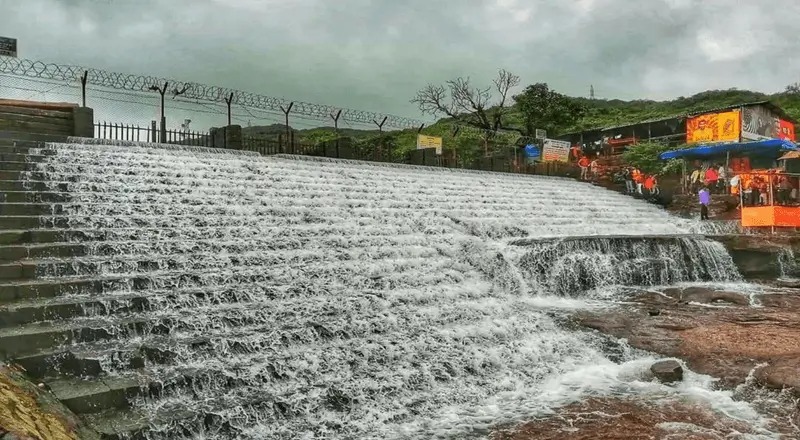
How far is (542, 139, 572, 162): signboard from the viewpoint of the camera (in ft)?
84.5

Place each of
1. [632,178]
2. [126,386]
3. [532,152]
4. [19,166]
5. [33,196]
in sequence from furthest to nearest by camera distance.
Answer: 1. [532,152]
2. [632,178]
3. [19,166]
4. [33,196]
5. [126,386]

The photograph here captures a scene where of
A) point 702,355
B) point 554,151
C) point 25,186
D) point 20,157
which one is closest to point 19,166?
point 20,157

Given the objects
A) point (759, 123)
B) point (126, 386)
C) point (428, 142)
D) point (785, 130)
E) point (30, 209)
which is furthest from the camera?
point (785, 130)

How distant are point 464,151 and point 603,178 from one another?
794cm

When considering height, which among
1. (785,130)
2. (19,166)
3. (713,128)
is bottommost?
(19,166)

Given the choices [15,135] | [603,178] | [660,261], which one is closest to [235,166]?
[15,135]

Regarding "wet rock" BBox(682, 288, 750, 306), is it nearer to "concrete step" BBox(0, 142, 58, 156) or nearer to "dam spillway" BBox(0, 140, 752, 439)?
"dam spillway" BBox(0, 140, 752, 439)

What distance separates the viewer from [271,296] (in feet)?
21.3

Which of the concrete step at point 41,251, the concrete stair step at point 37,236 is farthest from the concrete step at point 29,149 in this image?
the concrete step at point 41,251

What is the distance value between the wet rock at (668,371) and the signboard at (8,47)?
1311 centimetres

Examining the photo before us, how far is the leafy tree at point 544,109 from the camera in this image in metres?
34.1

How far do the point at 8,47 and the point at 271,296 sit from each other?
9467 mm

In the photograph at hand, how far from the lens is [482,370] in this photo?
20.1 ft

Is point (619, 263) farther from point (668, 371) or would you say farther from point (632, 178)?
point (632, 178)
